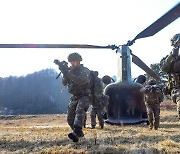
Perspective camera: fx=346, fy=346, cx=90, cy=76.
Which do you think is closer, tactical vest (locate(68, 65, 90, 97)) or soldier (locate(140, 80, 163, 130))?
tactical vest (locate(68, 65, 90, 97))

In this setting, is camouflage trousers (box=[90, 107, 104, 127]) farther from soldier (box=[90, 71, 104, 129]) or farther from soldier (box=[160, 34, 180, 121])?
soldier (box=[160, 34, 180, 121])

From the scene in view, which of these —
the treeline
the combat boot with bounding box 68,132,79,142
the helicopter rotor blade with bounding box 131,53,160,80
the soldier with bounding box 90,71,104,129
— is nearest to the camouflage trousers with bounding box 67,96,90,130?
the combat boot with bounding box 68,132,79,142

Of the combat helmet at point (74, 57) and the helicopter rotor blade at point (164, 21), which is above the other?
the helicopter rotor blade at point (164, 21)

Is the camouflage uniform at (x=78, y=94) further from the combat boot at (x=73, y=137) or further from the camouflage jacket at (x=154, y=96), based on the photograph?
the camouflage jacket at (x=154, y=96)

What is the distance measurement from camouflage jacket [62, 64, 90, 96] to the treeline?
48042 mm

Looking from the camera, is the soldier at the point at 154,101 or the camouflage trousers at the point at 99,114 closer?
the soldier at the point at 154,101

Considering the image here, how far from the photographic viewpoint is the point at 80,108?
7.46 m

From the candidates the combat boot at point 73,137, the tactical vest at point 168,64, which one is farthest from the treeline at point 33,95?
the tactical vest at point 168,64

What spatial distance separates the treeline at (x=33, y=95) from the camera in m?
57.3

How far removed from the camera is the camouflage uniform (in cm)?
729

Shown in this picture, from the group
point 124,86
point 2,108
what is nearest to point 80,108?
point 124,86

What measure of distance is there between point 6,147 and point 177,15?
182 inches

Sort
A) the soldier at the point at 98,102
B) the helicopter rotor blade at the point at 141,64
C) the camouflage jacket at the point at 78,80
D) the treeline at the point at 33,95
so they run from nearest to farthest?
1. the camouflage jacket at the point at 78,80
2. the soldier at the point at 98,102
3. the helicopter rotor blade at the point at 141,64
4. the treeline at the point at 33,95

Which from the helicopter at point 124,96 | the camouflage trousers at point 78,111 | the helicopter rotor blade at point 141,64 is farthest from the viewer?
the helicopter rotor blade at point 141,64
